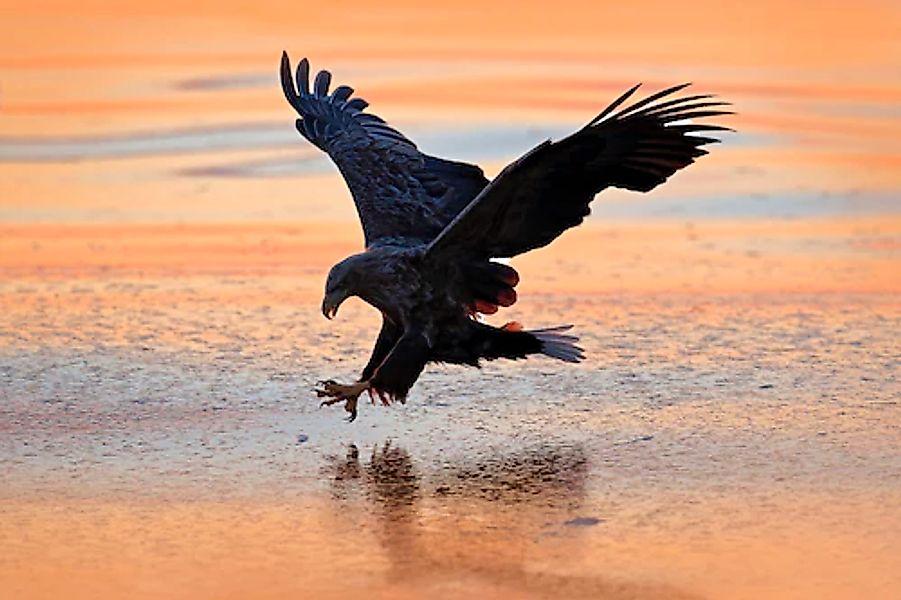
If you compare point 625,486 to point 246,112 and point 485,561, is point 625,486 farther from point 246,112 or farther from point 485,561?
point 246,112

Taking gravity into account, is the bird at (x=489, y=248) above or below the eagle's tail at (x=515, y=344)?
above

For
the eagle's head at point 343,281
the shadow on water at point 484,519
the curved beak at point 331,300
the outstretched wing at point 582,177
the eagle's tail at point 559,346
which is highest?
the outstretched wing at point 582,177

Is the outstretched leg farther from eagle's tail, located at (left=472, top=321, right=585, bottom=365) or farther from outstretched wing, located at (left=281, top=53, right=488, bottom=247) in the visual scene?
outstretched wing, located at (left=281, top=53, right=488, bottom=247)

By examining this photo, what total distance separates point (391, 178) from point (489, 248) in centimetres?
106

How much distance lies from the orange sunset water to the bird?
17 cm

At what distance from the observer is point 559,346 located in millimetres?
6191

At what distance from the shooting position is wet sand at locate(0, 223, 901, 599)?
4.44m

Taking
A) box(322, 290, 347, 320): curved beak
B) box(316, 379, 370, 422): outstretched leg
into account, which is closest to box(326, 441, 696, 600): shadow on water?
box(316, 379, 370, 422): outstretched leg

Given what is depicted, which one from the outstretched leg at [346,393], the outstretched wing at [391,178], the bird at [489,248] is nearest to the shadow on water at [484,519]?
the outstretched leg at [346,393]

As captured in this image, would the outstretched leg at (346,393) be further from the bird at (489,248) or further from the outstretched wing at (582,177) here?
the outstretched wing at (582,177)

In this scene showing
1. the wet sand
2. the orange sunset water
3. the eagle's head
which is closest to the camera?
the wet sand

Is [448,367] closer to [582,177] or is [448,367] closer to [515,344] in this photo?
[515,344]

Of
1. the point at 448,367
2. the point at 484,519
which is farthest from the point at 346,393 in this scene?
the point at 484,519

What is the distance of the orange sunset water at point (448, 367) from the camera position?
4555 millimetres
